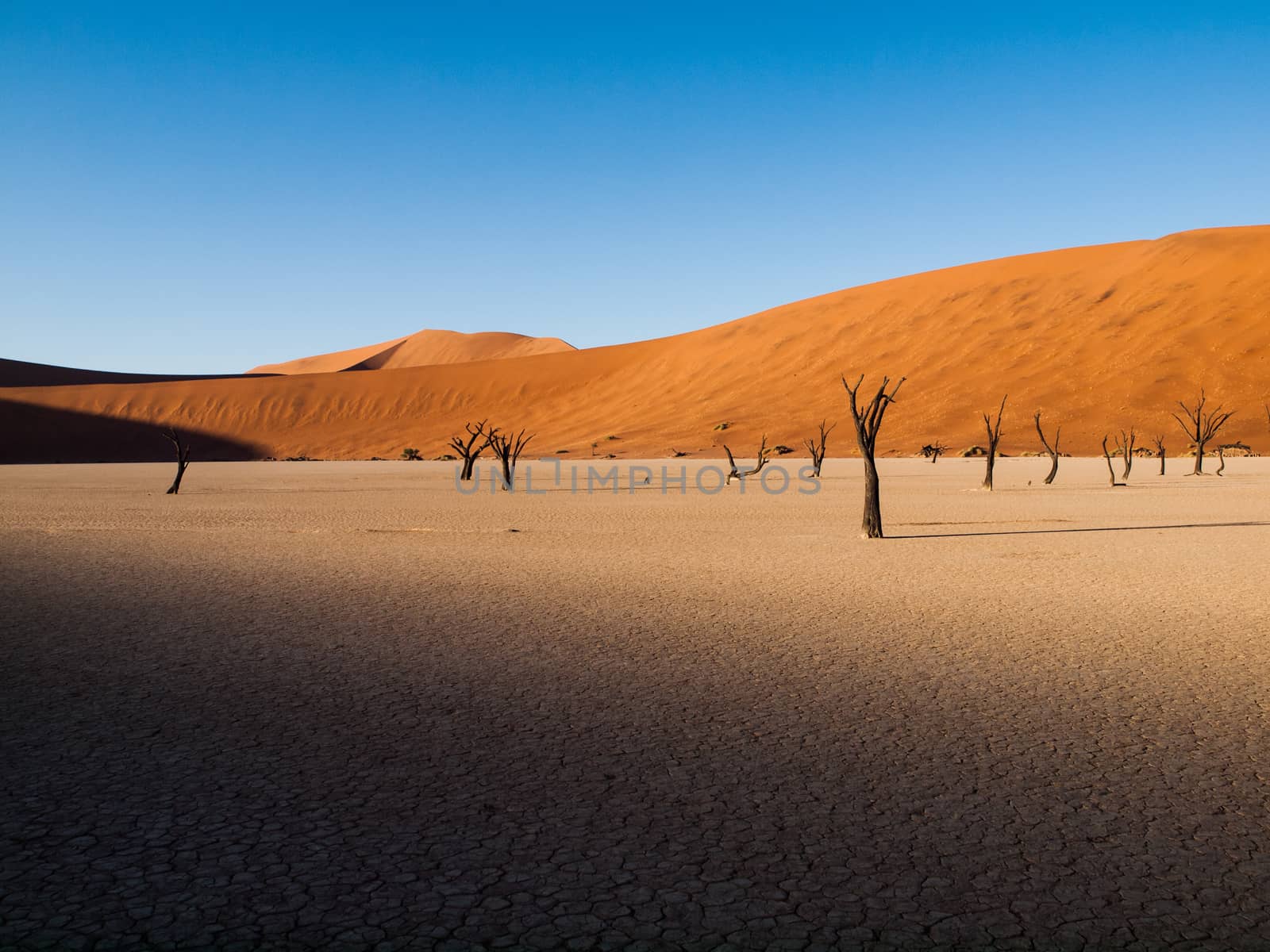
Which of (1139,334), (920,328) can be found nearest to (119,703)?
(1139,334)

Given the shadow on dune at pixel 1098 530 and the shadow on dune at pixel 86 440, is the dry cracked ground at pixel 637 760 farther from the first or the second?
the shadow on dune at pixel 86 440

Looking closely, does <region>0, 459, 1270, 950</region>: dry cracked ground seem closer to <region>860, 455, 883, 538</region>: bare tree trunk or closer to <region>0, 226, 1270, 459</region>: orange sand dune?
<region>860, 455, 883, 538</region>: bare tree trunk

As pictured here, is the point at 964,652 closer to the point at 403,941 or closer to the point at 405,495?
the point at 403,941

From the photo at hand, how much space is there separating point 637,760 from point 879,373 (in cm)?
8249

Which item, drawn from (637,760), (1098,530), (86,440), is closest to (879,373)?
(1098,530)

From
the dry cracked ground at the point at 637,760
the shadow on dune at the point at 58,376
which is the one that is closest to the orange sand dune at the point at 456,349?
the shadow on dune at the point at 58,376

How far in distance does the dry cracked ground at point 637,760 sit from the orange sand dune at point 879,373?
61055mm

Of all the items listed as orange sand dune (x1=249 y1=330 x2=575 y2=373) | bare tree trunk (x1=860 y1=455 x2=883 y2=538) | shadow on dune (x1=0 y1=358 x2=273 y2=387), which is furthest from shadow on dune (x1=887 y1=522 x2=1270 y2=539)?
orange sand dune (x1=249 y1=330 x2=575 y2=373)

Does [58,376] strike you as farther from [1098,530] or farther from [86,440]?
[1098,530]

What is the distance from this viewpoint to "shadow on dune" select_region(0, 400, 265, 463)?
9931 cm

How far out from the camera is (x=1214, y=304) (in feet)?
251

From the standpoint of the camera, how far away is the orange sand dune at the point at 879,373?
7088cm

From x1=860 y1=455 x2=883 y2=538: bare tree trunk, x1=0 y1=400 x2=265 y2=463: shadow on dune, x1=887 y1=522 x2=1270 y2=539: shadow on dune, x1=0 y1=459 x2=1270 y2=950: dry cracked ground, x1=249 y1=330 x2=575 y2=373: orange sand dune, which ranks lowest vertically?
x1=0 y1=459 x2=1270 y2=950: dry cracked ground

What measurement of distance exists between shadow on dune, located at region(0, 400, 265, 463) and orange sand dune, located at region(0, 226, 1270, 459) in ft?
6.30
